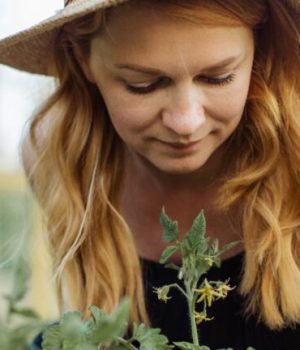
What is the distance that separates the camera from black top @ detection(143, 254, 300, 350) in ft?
6.09

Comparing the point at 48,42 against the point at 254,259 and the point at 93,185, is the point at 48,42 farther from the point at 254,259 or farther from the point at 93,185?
the point at 254,259

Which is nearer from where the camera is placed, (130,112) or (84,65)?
(130,112)

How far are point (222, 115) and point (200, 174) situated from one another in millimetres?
478

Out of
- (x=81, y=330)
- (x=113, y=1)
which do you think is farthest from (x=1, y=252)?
(x=81, y=330)

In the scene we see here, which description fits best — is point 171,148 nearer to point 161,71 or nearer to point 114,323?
point 161,71

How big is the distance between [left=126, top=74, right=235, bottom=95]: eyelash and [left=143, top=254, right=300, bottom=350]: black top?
0.59m

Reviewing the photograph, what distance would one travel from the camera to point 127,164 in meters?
2.06

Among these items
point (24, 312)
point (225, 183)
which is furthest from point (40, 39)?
point (24, 312)

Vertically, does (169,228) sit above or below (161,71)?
below

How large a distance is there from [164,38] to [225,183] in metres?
0.47

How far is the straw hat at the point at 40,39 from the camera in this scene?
1382 mm

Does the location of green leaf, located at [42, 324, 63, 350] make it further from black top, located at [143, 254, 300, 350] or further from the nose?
black top, located at [143, 254, 300, 350]

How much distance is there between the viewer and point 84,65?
1772 millimetres

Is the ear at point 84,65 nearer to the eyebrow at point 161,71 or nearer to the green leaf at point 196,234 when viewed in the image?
the eyebrow at point 161,71
